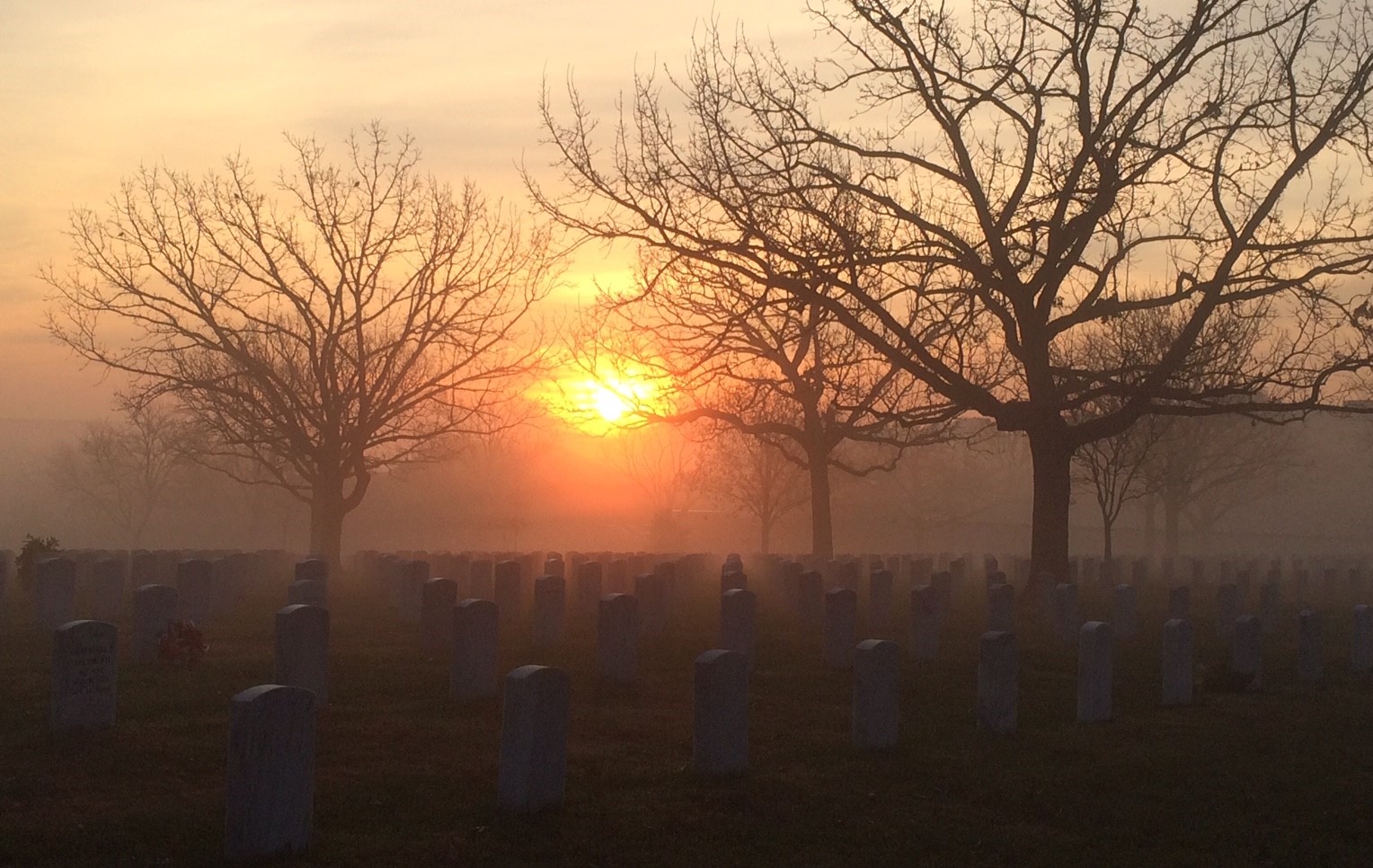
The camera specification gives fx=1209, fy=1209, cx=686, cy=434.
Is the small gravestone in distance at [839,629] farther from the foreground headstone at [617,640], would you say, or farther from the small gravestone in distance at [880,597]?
the small gravestone in distance at [880,597]

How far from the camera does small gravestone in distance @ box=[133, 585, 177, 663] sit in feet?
38.6

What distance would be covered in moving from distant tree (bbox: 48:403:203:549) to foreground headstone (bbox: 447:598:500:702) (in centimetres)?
4243

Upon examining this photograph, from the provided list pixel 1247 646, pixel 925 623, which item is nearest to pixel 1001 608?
pixel 925 623

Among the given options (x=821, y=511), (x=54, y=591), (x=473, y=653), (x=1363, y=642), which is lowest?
(x=1363, y=642)

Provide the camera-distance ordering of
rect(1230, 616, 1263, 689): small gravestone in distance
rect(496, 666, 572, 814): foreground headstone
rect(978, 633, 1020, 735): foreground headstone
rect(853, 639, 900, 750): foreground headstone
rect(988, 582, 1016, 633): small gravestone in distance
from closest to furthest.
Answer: rect(496, 666, 572, 814): foreground headstone < rect(853, 639, 900, 750): foreground headstone < rect(978, 633, 1020, 735): foreground headstone < rect(1230, 616, 1263, 689): small gravestone in distance < rect(988, 582, 1016, 633): small gravestone in distance

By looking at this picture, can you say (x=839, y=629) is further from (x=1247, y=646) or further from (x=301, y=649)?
(x=301, y=649)

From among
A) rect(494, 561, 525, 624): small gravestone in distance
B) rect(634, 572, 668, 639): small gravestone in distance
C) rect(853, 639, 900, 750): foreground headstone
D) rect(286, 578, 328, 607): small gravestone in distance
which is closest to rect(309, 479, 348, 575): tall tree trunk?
rect(494, 561, 525, 624): small gravestone in distance

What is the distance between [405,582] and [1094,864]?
12297 millimetres

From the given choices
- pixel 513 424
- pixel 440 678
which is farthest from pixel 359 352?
pixel 440 678

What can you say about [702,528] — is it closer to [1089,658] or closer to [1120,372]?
[1120,372]

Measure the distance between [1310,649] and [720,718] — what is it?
27.6 ft

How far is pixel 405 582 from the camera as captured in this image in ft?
55.7

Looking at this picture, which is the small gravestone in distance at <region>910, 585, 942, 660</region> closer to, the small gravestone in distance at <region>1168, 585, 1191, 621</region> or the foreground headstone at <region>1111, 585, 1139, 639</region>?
the foreground headstone at <region>1111, 585, 1139, 639</region>

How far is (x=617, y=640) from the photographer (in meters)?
11.2
